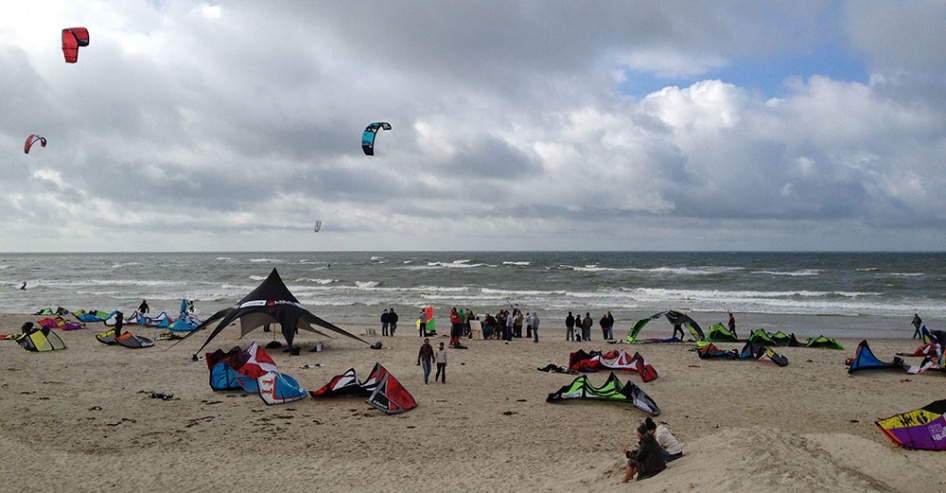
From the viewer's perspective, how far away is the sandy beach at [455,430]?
6.54 meters

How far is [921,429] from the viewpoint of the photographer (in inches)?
304

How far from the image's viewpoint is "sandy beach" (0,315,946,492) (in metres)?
6.54

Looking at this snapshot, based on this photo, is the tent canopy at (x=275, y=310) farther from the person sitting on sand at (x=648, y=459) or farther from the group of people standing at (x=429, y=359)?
the person sitting on sand at (x=648, y=459)

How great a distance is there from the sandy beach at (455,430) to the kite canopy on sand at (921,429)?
18cm

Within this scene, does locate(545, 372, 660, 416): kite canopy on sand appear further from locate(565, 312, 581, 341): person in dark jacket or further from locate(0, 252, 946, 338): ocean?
locate(0, 252, 946, 338): ocean

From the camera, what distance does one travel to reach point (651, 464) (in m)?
6.18

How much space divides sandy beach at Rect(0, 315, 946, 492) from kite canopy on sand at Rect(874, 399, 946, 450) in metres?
0.18

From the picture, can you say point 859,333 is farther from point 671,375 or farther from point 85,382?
point 85,382

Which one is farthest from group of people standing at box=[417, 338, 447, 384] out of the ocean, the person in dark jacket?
the ocean

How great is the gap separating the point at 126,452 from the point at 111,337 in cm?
1077

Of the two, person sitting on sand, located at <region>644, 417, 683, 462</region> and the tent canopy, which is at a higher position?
the tent canopy

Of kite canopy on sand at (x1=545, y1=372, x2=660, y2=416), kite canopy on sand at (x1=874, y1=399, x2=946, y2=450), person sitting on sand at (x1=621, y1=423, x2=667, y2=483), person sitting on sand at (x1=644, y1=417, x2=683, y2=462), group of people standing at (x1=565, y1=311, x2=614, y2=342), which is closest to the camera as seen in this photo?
person sitting on sand at (x1=621, y1=423, x2=667, y2=483)

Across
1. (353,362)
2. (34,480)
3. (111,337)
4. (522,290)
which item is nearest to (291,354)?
(353,362)

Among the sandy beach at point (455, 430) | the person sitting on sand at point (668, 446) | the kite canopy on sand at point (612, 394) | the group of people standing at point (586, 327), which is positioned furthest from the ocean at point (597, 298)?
the person sitting on sand at point (668, 446)
